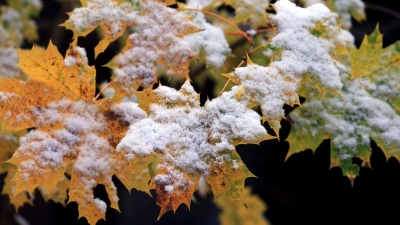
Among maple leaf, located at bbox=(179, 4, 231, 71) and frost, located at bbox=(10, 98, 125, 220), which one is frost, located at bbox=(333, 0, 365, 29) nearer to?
maple leaf, located at bbox=(179, 4, 231, 71)

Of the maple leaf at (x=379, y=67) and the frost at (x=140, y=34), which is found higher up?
the frost at (x=140, y=34)

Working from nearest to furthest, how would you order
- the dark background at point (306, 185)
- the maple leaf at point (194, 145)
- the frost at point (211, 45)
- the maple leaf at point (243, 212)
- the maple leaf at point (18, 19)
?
the maple leaf at point (194, 145), the frost at point (211, 45), the maple leaf at point (18, 19), the maple leaf at point (243, 212), the dark background at point (306, 185)

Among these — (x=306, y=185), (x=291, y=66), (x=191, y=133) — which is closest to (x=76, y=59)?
(x=191, y=133)

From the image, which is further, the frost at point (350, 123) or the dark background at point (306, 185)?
the dark background at point (306, 185)

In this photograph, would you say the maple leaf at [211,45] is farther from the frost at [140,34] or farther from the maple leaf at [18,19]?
the maple leaf at [18,19]

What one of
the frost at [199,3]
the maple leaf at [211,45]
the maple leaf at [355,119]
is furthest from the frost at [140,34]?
the frost at [199,3]

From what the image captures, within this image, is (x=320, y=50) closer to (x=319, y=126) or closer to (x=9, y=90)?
(x=319, y=126)
